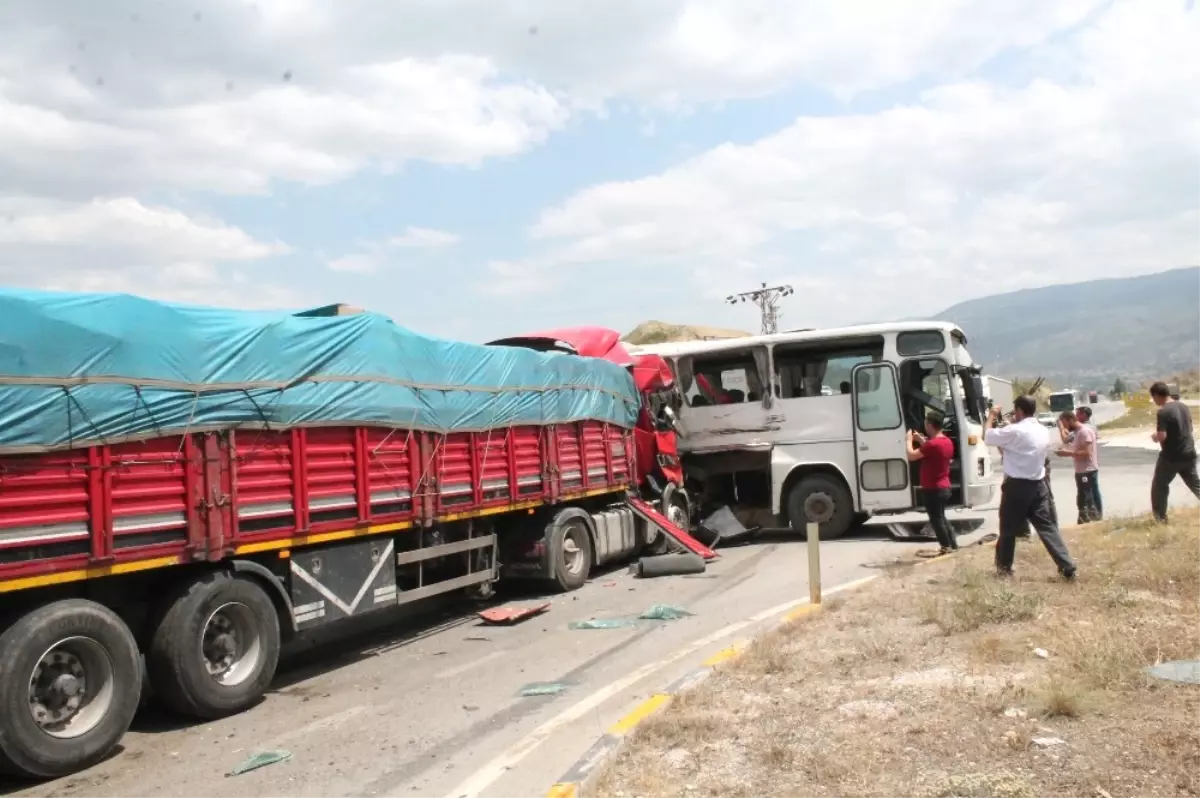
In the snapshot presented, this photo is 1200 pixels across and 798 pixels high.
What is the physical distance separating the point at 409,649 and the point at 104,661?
332cm

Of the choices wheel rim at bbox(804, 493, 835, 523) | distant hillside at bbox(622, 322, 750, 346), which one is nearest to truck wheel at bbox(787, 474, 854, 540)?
wheel rim at bbox(804, 493, 835, 523)

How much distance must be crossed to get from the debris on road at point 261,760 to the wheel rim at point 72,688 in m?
0.95

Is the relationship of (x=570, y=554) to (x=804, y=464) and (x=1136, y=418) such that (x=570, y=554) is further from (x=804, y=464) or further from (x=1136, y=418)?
(x=1136, y=418)

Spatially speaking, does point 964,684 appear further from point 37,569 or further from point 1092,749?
point 37,569

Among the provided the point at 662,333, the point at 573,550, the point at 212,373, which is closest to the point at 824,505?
the point at 573,550

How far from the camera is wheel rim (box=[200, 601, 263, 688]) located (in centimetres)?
702

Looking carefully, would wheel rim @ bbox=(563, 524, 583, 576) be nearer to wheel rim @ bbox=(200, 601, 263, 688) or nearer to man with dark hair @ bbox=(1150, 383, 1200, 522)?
wheel rim @ bbox=(200, 601, 263, 688)

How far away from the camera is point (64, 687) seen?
19.4 feet

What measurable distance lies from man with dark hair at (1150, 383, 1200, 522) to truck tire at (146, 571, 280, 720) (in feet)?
32.7

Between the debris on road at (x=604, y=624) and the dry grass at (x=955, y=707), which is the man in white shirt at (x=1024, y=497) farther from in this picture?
the debris on road at (x=604, y=624)

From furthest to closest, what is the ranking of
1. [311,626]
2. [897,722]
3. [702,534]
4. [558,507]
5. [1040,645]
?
[702,534]
[558,507]
[311,626]
[1040,645]
[897,722]

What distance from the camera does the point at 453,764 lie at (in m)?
5.67

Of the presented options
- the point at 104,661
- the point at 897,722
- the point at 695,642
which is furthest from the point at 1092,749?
the point at 104,661

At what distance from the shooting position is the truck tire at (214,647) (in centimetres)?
659
